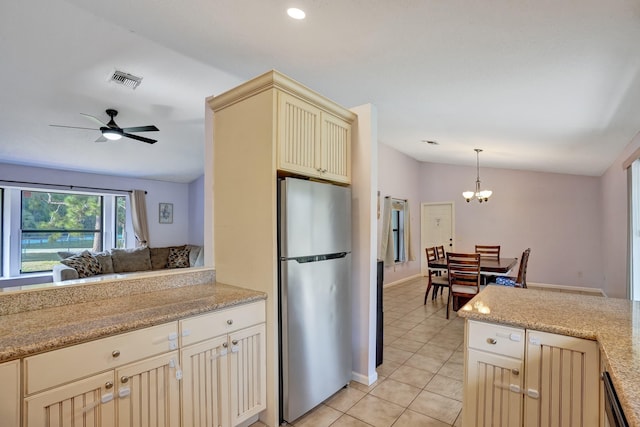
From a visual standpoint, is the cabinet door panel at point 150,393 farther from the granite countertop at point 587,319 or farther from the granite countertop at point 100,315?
the granite countertop at point 587,319

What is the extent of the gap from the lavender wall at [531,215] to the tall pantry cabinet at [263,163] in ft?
13.1

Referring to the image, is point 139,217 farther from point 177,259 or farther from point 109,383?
point 109,383

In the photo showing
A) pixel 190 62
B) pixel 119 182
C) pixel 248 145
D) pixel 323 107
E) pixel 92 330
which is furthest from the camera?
pixel 119 182

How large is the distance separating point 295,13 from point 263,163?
939 mm

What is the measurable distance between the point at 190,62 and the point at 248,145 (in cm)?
156

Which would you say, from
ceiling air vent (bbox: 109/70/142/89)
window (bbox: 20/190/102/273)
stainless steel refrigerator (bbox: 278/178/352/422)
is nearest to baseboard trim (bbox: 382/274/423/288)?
stainless steel refrigerator (bbox: 278/178/352/422)

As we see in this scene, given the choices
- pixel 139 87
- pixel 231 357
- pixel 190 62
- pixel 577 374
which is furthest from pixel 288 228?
pixel 139 87

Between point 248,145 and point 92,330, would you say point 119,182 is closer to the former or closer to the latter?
point 248,145

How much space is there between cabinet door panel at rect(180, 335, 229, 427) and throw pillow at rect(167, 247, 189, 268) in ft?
17.5

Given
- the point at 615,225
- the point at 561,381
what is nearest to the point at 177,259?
the point at 561,381

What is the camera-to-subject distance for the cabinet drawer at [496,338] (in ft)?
4.68

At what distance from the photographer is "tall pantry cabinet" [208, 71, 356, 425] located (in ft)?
6.40

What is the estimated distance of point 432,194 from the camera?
7.65 meters

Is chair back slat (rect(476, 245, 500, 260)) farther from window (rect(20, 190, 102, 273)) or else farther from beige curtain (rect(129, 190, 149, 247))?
window (rect(20, 190, 102, 273))
